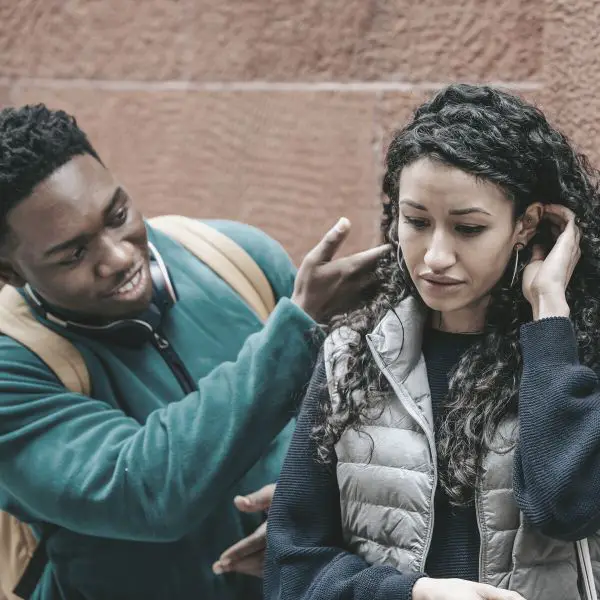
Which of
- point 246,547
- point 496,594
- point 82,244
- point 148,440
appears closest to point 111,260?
point 82,244

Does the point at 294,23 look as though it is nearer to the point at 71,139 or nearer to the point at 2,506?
the point at 71,139

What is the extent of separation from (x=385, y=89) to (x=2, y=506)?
4.45 feet

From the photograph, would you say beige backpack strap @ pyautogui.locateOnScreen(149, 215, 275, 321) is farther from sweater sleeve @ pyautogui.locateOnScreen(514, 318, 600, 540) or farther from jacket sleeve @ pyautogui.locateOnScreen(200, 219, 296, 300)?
sweater sleeve @ pyautogui.locateOnScreen(514, 318, 600, 540)

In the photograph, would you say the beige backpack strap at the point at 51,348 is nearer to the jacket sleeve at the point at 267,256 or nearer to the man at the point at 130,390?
the man at the point at 130,390

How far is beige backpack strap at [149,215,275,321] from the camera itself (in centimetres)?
220

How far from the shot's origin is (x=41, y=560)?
85.7 inches

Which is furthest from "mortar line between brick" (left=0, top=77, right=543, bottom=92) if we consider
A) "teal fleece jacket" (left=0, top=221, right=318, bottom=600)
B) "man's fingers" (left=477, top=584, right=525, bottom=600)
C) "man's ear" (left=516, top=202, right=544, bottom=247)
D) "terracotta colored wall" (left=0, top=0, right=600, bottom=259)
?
"man's fingers" (left=477, top=584, right=525, bottom=600)

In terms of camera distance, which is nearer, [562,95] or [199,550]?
[199,550]

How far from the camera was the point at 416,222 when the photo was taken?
5.33 ft

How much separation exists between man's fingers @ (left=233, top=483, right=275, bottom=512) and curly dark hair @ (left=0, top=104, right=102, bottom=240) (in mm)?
691

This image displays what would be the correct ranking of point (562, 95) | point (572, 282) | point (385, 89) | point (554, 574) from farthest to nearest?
point (385, 89)
point (562, 95)
point (572, 282)
point (554, 574)

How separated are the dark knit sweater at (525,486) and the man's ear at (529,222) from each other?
153 mm

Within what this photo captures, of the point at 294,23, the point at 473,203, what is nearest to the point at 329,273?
the point at 473,203

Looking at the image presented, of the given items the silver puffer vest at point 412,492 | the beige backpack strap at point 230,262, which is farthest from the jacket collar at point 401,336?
the beige backpack strap at point 230,262
